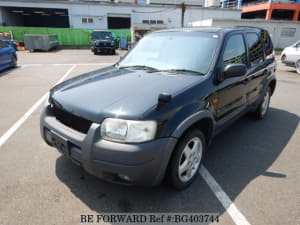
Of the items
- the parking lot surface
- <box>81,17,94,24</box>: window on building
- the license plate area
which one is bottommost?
the parking lot surface

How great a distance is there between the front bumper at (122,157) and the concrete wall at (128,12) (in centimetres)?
2772

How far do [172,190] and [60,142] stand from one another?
1.37m

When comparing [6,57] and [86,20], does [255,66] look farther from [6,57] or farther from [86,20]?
[86,20]

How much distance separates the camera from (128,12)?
3072 centimetres

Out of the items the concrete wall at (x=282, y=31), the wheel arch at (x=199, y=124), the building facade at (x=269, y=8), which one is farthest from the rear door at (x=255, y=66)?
the building facade at (x=269, y=8)

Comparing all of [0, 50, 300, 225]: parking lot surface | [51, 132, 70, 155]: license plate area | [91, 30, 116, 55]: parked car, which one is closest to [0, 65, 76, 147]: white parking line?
[0, 50, 300, 225]: parking lot surface

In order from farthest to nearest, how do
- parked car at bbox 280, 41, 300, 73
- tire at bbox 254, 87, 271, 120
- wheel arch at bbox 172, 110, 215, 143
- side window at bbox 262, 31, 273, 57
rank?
parked car at bbox 280, 41, 300, 73, tire at bbox 254, 87, 271, 120, side window at bbox 262, 31, 273, 57, wheel arch at bbox 172, 110, 215, 143

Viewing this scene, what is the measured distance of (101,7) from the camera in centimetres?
2955

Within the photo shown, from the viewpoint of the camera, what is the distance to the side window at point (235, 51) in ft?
9.76

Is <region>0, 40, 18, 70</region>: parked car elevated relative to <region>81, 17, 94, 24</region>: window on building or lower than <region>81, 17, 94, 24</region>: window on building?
lower

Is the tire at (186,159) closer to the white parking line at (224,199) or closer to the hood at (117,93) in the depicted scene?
the white parking line at (224,199)

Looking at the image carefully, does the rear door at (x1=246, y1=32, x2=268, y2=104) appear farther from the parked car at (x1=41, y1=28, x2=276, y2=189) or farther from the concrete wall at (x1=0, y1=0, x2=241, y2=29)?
the concrete wall at (x1=0, y1=0, x2=241, y2=29)

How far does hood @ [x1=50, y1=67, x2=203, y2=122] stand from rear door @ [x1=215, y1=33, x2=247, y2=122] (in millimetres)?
506

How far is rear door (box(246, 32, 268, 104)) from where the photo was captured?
11.7 ft
